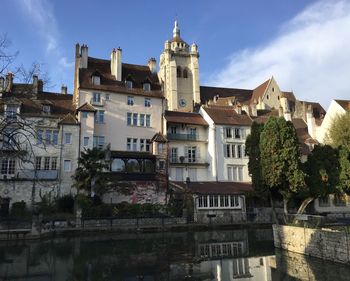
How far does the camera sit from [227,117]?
157ft

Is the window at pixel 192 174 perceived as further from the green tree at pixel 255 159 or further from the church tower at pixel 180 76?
the church tower at pixel 180 76

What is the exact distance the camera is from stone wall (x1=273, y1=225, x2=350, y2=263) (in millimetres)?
16752

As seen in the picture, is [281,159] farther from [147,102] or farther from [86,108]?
[86,108]

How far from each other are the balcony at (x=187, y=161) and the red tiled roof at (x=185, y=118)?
4.71m

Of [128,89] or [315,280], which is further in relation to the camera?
[128,89]

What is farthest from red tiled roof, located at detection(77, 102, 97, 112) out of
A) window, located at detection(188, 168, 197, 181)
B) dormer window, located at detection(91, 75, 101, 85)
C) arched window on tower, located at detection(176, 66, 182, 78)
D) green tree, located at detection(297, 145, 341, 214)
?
arched window on tower, located at detection(176, 66, 182, 78)

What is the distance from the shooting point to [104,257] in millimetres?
19781

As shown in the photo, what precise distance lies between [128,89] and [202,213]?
61.7ft

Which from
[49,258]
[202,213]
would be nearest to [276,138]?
[202,213]

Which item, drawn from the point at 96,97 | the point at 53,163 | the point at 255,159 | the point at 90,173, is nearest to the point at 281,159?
the point at 255,159

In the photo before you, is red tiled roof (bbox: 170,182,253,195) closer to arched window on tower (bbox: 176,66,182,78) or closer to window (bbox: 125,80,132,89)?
window (bbox: 125,80,132,89)

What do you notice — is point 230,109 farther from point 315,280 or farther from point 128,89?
point 315,280

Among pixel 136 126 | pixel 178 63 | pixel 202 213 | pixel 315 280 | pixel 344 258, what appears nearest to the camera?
pixel 315 280

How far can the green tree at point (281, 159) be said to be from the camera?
30.3 m
